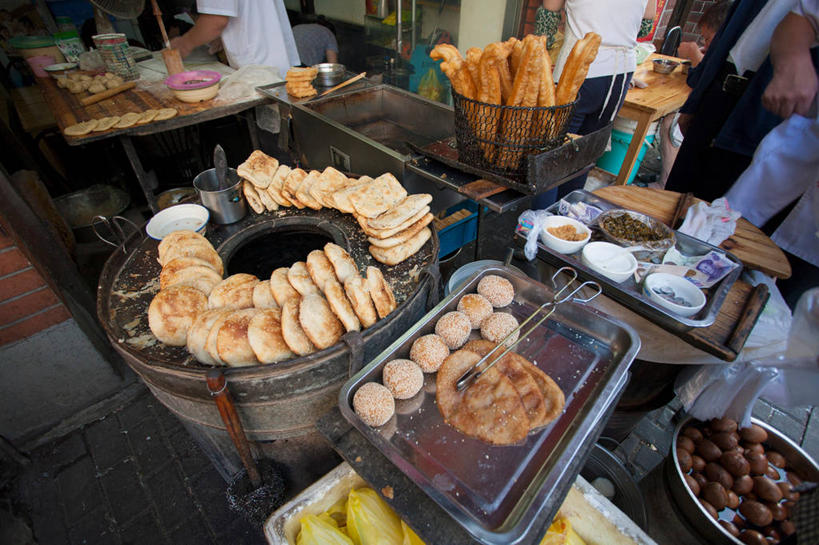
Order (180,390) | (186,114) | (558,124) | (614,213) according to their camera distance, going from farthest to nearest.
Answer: (186,114)
(614,213)
(558,124)
(180,390)

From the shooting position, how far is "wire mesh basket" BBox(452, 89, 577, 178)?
87.4 inches

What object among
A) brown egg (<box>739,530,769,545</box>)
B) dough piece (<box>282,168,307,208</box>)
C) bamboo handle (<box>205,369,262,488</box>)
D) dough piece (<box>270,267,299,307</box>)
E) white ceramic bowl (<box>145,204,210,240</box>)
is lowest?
brown egg (<box>739,530,769,545</box>)

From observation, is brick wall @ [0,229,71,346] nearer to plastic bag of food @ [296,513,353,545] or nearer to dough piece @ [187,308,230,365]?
dough piece @ [187,308,230,365]

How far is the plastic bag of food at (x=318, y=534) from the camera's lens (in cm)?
172

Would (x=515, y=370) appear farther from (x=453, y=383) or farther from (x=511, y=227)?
(x=511, y=227)

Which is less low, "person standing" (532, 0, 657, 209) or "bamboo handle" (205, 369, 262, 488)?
"person standing" (532, 0, 657, 209)

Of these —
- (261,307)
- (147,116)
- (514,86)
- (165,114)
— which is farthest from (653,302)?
(147,116)

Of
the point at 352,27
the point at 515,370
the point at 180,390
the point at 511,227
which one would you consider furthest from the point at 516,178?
the point at 352,27

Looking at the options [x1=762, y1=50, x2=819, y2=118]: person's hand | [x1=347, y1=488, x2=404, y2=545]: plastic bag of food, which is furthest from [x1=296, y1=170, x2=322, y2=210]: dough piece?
[x1=762, y1=50, x2=819, y2=118]: person's hand

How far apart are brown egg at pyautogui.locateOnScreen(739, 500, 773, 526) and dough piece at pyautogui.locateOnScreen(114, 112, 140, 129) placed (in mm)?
6136

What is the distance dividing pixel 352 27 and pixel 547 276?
9471 mm

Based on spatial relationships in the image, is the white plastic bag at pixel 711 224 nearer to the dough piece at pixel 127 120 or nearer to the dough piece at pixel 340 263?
the dough piece at pixel 340 263

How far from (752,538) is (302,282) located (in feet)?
9.92

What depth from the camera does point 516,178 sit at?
2.39m
